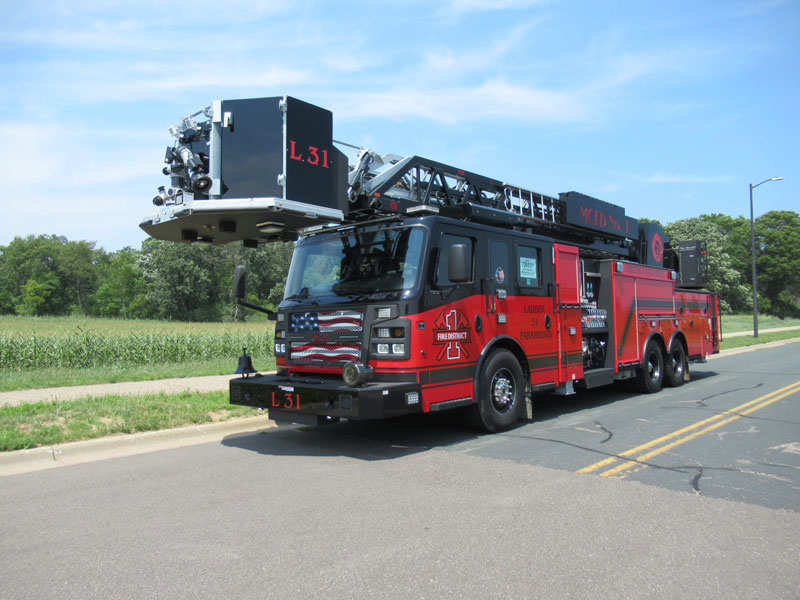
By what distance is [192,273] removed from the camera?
5975 centimetres

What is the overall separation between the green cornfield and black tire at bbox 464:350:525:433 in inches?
460

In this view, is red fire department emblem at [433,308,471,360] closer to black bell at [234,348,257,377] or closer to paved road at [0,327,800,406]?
black bell at [234,348,257,377]

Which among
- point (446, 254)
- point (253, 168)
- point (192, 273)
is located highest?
point (192, 273)

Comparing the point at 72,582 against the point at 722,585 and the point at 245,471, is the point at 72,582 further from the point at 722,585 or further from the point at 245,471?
the point at 722,585

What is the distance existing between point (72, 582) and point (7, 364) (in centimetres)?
1374

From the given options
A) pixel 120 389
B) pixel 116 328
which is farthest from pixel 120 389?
pixel 116 328

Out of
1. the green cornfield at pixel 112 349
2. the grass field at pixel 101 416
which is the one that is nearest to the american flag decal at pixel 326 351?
the grass field at pixel 101 416

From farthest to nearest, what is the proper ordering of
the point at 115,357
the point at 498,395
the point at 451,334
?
the point at 115,357 → the point at 498,395 → the point at 451,334

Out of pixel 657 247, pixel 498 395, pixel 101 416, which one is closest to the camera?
pixel 498 395

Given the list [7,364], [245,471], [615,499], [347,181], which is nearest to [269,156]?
[347,181]

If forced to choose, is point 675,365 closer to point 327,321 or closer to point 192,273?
point 327,321

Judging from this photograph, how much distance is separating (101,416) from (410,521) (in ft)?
17.4

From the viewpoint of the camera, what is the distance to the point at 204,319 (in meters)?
62.1

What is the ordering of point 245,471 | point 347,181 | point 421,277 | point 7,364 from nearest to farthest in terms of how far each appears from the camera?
point 245,471
point 421,277
point 347,181
point 7,364
